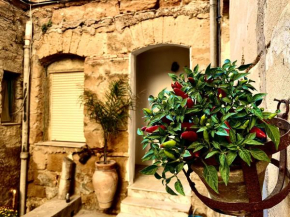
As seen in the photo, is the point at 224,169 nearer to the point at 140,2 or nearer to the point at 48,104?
the point at 140,2

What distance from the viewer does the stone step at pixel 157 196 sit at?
2.72 meters

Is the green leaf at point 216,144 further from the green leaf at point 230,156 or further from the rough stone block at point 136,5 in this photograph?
the rough stone block at point 136,5

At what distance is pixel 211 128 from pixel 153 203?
259cm

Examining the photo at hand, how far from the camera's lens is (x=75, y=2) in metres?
3.45

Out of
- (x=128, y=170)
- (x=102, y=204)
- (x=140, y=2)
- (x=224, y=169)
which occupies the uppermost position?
(x=140, y=2)

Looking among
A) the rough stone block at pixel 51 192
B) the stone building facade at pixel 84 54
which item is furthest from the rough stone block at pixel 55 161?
the rough stone block at pixel 51 192

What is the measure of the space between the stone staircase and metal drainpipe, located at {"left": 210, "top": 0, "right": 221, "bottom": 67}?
180cm

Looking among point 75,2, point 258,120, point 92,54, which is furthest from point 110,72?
point 258,120

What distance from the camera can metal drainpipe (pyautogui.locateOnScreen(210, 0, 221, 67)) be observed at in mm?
2531

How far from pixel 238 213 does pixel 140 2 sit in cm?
325

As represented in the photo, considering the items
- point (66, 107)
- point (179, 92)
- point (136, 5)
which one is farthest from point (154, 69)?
point (179, 92)

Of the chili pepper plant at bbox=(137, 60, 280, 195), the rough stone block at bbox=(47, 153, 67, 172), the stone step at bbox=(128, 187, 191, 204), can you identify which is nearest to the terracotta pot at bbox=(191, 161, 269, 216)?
the chili pepper plant at bbox=(137, 60, 280, 195)

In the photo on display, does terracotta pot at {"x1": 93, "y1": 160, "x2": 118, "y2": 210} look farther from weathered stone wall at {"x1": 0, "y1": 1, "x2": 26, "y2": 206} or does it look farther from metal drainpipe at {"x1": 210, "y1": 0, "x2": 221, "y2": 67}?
metal drainpipe at {"x1": 210, "y1": 0, "x2": 221, "y2": 67}

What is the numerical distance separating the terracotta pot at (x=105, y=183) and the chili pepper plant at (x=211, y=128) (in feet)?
8.13
